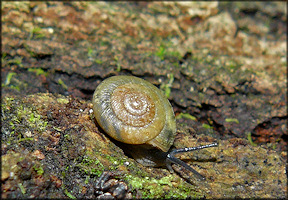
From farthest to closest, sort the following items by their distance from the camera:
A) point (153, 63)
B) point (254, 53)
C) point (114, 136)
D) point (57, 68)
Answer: point (254, 53)
point (153, 63)
point (57, 68)
point (114, 136)

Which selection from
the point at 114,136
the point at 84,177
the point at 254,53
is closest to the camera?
the point at 84,177

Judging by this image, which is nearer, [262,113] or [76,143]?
[76,143]

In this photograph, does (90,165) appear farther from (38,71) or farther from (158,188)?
(38,71)

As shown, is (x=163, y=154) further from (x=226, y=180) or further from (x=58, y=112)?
(x=58, y=112)

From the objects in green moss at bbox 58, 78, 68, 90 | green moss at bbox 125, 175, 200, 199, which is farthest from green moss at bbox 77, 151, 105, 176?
green moss at bbox 58, 78, 68, 90

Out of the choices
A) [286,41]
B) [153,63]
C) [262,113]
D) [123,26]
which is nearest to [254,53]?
[286,41]

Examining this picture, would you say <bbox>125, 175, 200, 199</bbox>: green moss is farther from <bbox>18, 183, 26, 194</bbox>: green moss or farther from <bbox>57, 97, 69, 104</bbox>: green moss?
<bbox>57, 97, 69, 104</bbox>: green moss
